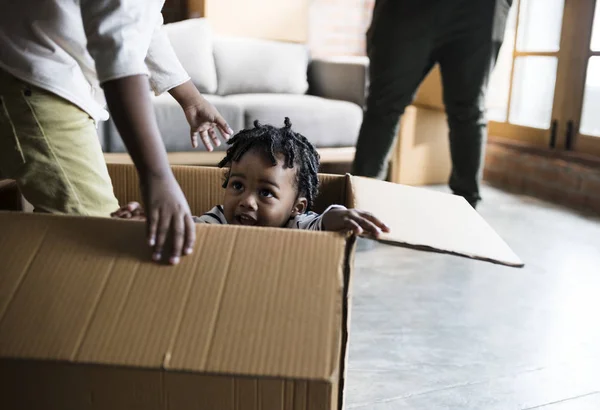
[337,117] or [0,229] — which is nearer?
[0,229]

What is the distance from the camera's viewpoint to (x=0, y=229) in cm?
67

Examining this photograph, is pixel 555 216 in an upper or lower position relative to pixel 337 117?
lower

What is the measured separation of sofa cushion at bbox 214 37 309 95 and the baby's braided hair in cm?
154

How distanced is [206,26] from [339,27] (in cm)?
88

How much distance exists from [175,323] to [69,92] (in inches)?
18.7

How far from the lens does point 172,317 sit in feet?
1.92

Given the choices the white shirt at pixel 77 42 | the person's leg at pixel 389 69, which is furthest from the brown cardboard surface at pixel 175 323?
the person's leg at pixel 389 69

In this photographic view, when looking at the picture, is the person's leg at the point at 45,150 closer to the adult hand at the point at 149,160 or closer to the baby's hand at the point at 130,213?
the baby's hand at the point at 130,213

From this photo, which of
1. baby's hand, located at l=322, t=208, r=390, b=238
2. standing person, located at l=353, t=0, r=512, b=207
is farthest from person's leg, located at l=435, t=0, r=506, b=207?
baby's hand, located at l=322, t=208, r=390, b=238

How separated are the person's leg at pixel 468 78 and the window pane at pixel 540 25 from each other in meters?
1.21

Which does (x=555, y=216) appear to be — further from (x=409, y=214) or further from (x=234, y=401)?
(x=234, y=401)

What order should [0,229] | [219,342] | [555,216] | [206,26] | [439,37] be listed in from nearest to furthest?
[219,342] < [0,229] < [439,37] < [555,216] < [206,26]

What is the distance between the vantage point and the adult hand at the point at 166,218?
643mm

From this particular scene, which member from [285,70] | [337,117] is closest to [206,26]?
[285,70]
